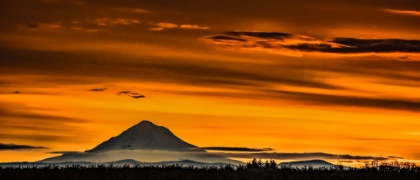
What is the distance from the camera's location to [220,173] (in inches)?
1597

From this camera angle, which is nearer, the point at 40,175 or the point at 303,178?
the point at 303,178

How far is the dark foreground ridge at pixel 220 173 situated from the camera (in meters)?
39.3

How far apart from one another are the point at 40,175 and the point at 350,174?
13.2 m

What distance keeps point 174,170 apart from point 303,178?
6.10 metres

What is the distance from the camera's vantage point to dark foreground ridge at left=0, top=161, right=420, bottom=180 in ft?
129

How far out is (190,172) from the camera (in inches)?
1620

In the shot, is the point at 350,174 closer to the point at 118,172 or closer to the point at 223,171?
the point at 223,171

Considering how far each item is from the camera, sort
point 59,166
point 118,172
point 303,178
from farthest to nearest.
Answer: point 59,166, point 118,172, point 303,178

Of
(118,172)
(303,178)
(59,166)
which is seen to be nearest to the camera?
(303,178)

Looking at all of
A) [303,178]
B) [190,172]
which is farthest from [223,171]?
[303,178]

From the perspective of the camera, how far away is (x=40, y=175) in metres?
41.8

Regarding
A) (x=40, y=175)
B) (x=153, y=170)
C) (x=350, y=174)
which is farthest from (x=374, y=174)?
(x=40, y=175)

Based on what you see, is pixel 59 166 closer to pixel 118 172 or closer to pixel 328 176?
pixel 118 172

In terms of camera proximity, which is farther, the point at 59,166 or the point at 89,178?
the point at 59,166
